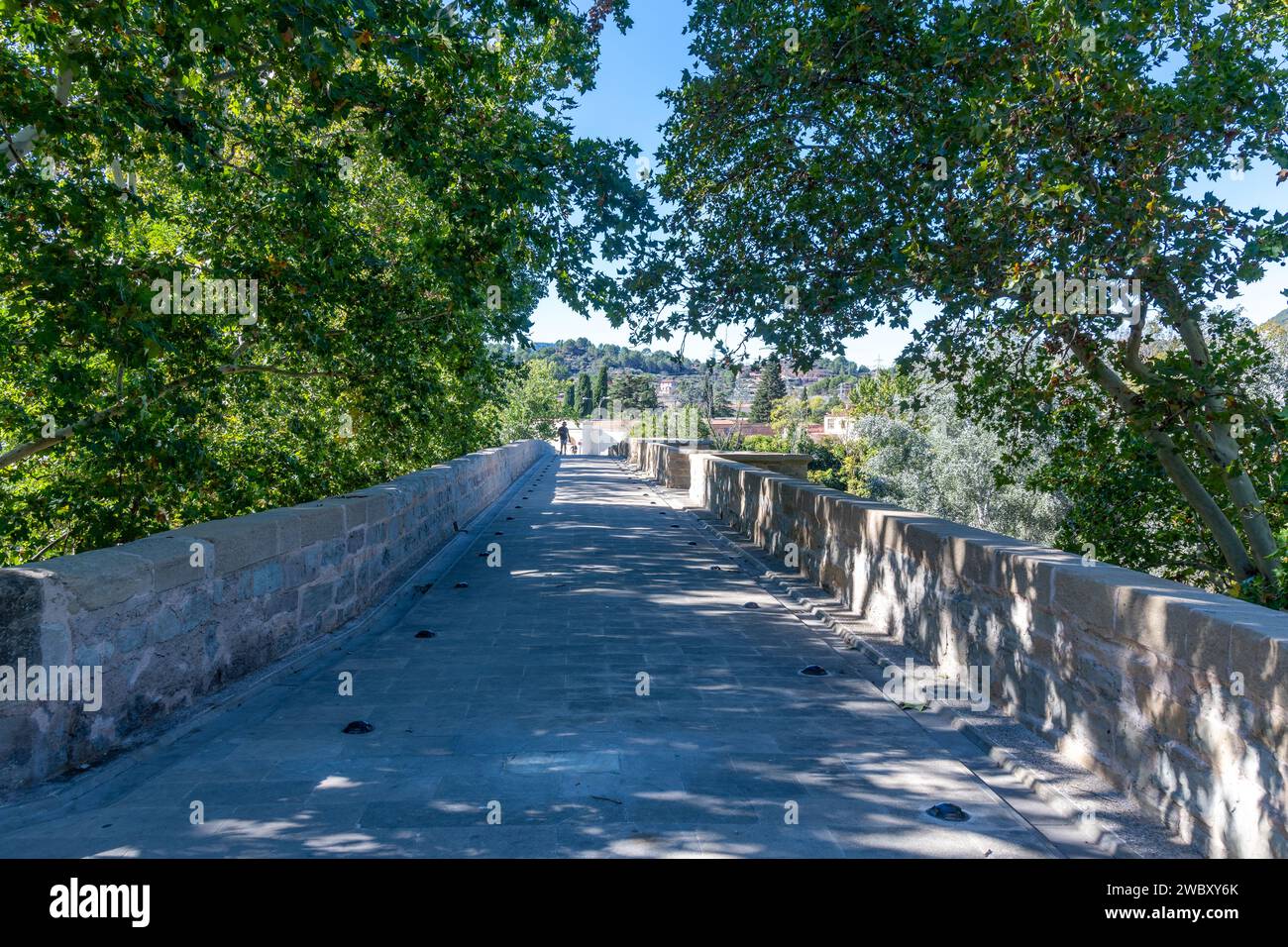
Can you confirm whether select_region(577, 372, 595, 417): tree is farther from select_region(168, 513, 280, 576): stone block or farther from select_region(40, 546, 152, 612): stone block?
select_region(40, 546, 152, 612): stone block

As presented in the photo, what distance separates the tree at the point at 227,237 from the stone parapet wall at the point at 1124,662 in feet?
14.2

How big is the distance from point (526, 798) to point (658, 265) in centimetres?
757

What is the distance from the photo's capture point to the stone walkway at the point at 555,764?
3.58m

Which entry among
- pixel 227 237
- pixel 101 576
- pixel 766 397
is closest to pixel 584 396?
pixel 766 397

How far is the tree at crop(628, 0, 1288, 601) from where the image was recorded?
23.9ft

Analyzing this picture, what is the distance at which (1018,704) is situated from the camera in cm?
514

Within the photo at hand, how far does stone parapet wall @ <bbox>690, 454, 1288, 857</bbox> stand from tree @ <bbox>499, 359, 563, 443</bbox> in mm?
43216

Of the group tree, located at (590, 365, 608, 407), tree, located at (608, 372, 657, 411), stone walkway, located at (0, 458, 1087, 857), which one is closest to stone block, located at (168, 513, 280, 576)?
stone walkway, located at (0, 458, 1087, 857)

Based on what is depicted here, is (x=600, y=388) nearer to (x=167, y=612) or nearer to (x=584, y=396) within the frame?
(x=584, y=396)

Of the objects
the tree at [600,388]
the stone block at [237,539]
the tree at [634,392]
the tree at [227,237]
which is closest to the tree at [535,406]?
the tree at [634,392]

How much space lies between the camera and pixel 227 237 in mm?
8234

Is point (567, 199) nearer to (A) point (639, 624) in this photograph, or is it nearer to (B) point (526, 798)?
(A) point (639, 624)
